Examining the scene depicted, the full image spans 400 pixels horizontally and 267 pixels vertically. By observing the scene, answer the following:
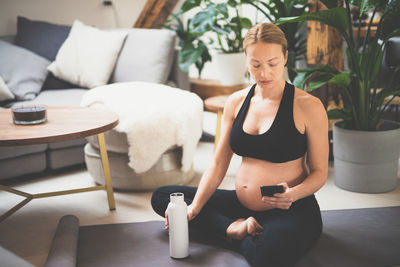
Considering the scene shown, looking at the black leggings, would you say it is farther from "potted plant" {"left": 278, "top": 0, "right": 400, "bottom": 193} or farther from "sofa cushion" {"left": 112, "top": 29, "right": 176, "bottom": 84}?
"sofa cushion" {"left": 112, "top": 29, "right": 176, "bottom": 84}

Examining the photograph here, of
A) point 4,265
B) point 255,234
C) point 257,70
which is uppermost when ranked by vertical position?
point 257,70

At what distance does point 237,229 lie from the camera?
1.74 metres

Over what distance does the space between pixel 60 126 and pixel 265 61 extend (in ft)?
3.24

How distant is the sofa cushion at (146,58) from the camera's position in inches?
132

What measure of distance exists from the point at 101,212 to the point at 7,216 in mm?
420

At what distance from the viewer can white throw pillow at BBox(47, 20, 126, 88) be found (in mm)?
3369

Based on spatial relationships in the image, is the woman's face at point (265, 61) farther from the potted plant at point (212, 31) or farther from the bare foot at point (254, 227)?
the potted plant at point (212, 31)

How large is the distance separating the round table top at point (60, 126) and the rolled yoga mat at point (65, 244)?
382 millimetres

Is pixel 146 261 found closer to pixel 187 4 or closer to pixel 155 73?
pixel 155 73

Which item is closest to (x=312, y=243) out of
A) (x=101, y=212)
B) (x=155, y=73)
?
(x=101, y=212)

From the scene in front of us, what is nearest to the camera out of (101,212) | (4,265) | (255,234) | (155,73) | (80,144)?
(4,265)

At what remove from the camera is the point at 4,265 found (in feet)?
3.37

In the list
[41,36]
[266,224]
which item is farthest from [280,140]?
[41,36]

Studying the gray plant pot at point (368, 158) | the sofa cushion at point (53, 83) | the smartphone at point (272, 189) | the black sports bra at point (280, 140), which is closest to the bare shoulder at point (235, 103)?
the black sports bra at point (280, 140)
